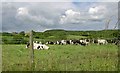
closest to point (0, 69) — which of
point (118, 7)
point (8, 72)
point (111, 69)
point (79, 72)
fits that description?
point (8, 72)

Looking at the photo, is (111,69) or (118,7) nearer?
(118,7)

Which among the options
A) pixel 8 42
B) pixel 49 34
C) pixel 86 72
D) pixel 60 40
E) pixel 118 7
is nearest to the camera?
pixel 118 7

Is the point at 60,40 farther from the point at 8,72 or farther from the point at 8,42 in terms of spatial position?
the point at 8,72

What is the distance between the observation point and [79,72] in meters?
9.81

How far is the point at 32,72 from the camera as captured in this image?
9664mm

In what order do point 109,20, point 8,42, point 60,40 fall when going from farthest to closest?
point 60,40 < point 8,42 < point 109,20

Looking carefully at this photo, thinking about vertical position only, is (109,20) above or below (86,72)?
above

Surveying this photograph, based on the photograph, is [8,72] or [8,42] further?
[8,42]

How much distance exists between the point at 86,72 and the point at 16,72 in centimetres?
238

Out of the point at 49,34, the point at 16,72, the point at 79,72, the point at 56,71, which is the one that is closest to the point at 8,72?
the point at 16,72

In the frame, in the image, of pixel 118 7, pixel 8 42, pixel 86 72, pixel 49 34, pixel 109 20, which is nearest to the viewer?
pixel 109 20

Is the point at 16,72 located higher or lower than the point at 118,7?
lower

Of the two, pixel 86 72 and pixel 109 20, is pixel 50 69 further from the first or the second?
pixel 109 20

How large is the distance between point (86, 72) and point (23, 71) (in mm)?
2124
